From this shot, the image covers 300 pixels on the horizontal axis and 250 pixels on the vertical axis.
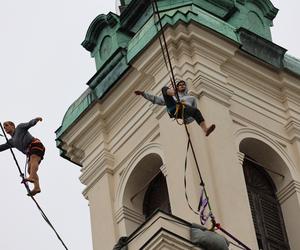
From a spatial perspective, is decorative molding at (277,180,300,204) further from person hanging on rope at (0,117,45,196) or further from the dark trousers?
person hanging on rope at (0,117,45,196)

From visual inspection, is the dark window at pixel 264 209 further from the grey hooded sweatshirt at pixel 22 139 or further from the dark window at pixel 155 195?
the grey hooded sweatshirt at pixel 22 139

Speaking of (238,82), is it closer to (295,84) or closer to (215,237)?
(295,84)

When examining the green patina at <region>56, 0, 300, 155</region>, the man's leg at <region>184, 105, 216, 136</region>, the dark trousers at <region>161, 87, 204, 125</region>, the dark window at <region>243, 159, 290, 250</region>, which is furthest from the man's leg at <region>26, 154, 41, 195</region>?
the green patina at <region>56, 0, 300, 155</region>

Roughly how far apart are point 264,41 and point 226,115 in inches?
71.4

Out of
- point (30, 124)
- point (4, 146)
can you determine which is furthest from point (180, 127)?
point (30, 124)

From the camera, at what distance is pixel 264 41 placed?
29.4 m

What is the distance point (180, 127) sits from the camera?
27.7 m

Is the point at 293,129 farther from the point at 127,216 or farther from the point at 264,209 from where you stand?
the point at 127,216

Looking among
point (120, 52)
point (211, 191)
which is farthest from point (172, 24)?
point (211, 191)

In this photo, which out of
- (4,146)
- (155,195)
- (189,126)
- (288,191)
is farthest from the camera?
(155,195)

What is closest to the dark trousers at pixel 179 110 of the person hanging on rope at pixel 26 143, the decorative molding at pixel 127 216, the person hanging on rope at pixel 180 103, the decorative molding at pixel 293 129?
the person hanging on rope at pixel 180 103

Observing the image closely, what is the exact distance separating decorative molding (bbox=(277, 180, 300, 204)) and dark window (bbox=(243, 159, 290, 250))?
0.08m

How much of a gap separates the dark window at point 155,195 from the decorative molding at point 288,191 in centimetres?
173

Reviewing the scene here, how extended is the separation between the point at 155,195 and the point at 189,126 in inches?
79.7
